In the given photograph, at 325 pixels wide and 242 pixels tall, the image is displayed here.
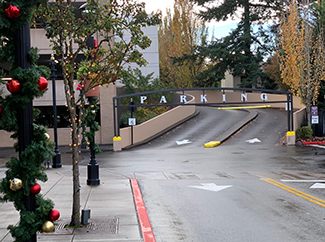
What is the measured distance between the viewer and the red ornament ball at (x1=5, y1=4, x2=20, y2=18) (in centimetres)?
459

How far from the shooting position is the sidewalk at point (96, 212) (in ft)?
22.8

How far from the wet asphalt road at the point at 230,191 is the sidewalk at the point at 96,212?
0.59m

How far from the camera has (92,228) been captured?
7465 mm

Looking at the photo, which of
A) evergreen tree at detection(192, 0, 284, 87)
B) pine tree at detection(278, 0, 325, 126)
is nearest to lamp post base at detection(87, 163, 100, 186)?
pine tree at detection(278, 0, 325, 126)

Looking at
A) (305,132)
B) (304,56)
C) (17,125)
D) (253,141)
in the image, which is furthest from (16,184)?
(304,56)

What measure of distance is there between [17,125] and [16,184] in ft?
2.38

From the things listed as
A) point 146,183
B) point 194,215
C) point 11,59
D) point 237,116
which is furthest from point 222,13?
point 11,59

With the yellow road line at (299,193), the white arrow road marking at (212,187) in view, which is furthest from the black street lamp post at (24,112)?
the white arrow road marking at (212,187)

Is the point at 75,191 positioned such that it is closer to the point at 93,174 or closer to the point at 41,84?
the point at 41,84

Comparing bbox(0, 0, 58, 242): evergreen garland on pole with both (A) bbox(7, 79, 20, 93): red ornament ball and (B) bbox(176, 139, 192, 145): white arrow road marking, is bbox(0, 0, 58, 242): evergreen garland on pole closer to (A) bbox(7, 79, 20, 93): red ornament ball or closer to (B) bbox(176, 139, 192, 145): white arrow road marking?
(A) bbox(7, 79, 20, 93): red ornament ball

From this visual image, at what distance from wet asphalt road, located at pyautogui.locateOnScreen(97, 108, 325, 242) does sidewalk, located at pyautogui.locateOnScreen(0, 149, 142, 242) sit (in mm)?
587

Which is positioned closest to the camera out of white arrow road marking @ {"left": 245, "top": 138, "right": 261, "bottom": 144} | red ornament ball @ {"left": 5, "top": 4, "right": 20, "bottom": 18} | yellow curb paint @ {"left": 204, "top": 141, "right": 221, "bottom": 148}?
red ornament ball @ {"left": 5, "top": 4, "right": 20, "bottom": 18}

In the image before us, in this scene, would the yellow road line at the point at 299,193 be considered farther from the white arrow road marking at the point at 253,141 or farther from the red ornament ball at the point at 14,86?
the white arrow road marking at the point at 253,141

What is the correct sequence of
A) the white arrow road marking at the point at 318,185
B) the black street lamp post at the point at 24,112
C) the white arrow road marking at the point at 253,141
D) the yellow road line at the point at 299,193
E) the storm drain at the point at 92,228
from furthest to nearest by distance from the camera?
the white arrow road marking at the point at 253,141
the white arrow road marking at the point at 318,185
the yellow road line at the point at 299,193
the storm drain at the point at 92,228
the black street lamp post at the point at 24,112
